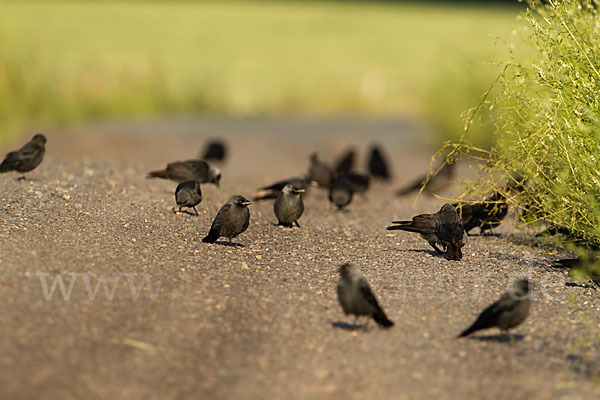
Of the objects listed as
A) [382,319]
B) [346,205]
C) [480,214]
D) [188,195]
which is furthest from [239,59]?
[382,319]

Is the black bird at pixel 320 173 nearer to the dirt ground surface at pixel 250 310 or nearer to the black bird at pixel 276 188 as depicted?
the black bird at pixel 276 188

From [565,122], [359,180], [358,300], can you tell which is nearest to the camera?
[358,300]

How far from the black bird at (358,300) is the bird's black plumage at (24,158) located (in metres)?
5.61

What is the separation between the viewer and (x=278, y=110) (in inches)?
1153

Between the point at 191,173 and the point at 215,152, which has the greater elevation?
the point at 215,152

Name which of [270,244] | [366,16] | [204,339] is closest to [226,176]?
[270,244]

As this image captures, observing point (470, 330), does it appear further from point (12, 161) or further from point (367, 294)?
point (12, 161)

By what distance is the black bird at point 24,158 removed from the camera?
10258 mm

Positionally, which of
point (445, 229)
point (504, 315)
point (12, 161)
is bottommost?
point (504, 315)

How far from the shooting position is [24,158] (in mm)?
10336

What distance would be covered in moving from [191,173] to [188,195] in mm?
1744

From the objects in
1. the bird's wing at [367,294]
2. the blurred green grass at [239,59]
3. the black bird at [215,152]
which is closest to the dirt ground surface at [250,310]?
the bird's wing at [367,294]

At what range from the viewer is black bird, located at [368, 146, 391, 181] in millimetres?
15148

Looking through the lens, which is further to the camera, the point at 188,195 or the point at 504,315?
the point at 188,195
